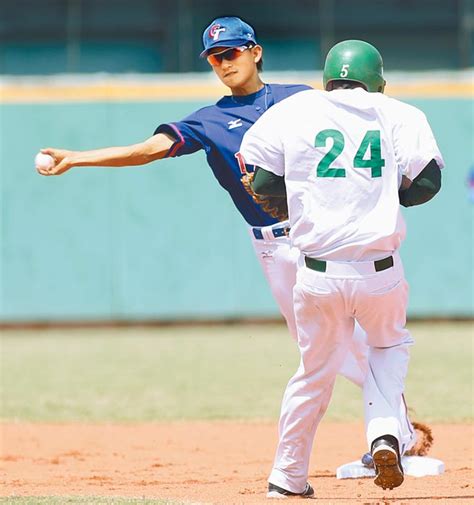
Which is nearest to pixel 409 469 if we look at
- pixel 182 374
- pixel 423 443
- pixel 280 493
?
pixel 423 443

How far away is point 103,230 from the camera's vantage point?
13883 millimetres

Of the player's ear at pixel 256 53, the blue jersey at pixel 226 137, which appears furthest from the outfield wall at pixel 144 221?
the blue jersey at pixel 226 137

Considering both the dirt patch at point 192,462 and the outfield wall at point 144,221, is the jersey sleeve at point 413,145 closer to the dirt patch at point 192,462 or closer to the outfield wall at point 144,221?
the dirt patch at point 192,462

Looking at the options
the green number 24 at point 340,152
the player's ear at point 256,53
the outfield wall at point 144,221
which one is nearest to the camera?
the green number 24 at point 340,152

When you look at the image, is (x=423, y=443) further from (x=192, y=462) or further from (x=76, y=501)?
(x=76, y=501)

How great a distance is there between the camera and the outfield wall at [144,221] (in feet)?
45.3

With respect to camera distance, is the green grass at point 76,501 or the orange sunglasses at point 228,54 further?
the orange sunglasses at point 228,54

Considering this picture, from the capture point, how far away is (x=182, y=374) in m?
10.2

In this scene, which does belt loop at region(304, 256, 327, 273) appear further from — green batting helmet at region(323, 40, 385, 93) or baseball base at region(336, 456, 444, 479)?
baseball base at region(336, 456, 444, 479)

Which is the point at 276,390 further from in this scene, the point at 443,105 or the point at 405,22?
the point at 405,22

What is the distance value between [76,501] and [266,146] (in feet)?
5.26

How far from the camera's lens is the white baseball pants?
4254 millimetres

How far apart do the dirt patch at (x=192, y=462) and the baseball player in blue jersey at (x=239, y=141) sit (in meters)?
0.58

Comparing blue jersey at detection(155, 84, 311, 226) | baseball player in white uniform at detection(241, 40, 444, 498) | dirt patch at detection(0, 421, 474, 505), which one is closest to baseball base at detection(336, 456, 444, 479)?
dirt patch at detection(0, 421, 474, 505)
